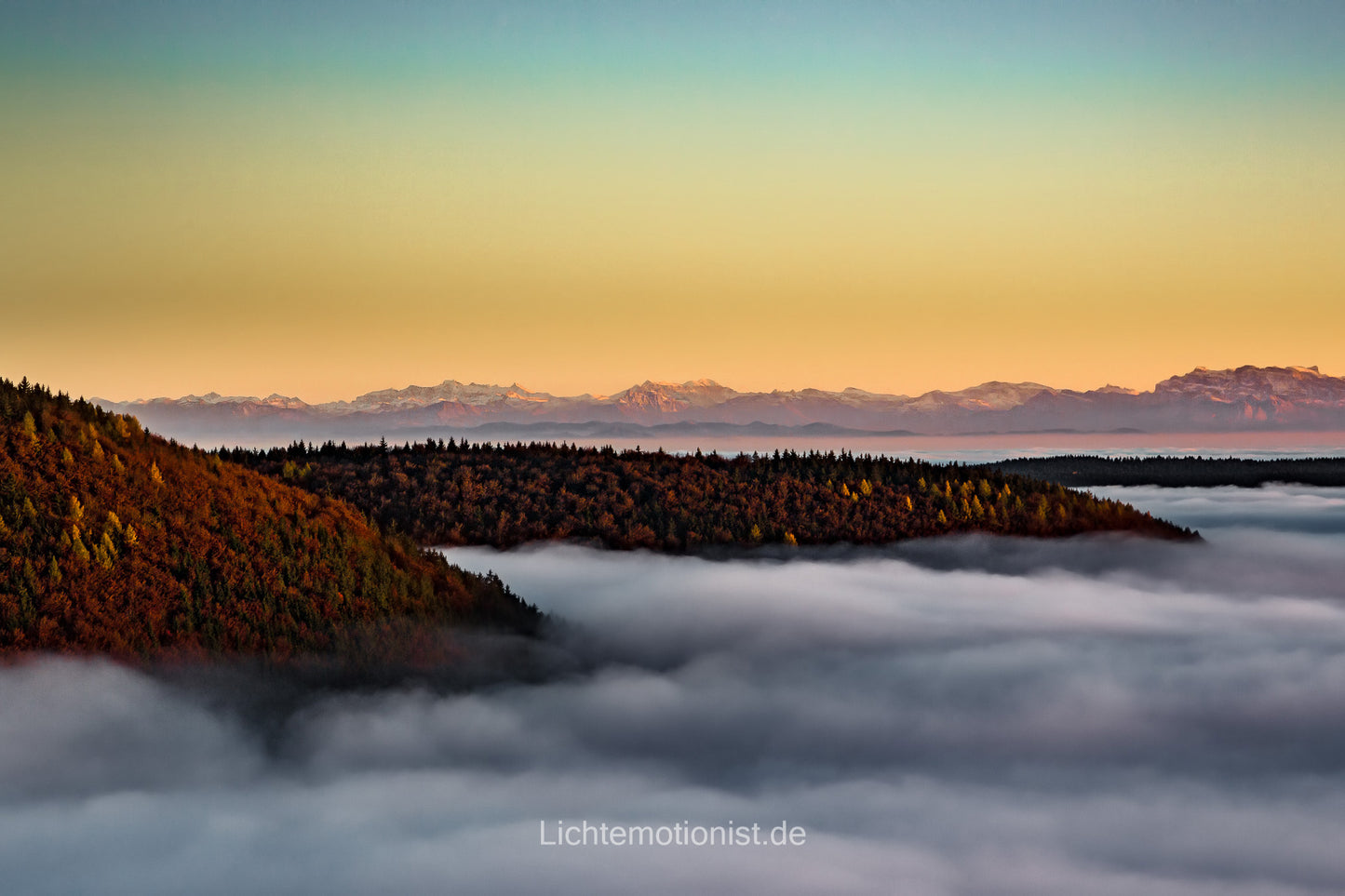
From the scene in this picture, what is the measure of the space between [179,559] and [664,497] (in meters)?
30.9

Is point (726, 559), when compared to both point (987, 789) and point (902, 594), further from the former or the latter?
point (987, 789)

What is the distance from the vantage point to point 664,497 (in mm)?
57531

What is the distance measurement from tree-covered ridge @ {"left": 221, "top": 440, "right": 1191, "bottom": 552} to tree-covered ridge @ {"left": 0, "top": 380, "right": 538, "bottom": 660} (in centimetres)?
1575

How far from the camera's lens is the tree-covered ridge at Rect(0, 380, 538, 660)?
87.5ft

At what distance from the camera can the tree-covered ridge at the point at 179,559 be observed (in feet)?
87.5

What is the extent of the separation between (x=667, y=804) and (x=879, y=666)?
59.0 ft

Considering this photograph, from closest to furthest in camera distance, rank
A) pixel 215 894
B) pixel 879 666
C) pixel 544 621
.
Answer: pixel 215 894
pixel 544 621
pixel 879 666

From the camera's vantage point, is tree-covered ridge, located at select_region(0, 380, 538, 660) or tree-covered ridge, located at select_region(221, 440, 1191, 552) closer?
tree-covered ridge, located at select_region(0, 380, 538, 660)

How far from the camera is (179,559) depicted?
2923 centimetres

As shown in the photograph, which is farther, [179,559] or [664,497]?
[664,497]

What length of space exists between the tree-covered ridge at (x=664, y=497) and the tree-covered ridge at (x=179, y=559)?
51.7 ft

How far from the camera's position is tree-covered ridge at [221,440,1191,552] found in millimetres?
53519

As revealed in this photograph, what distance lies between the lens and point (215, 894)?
18828 millimetres

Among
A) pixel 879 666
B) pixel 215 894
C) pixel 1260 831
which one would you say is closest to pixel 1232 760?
pixel 1260 831
